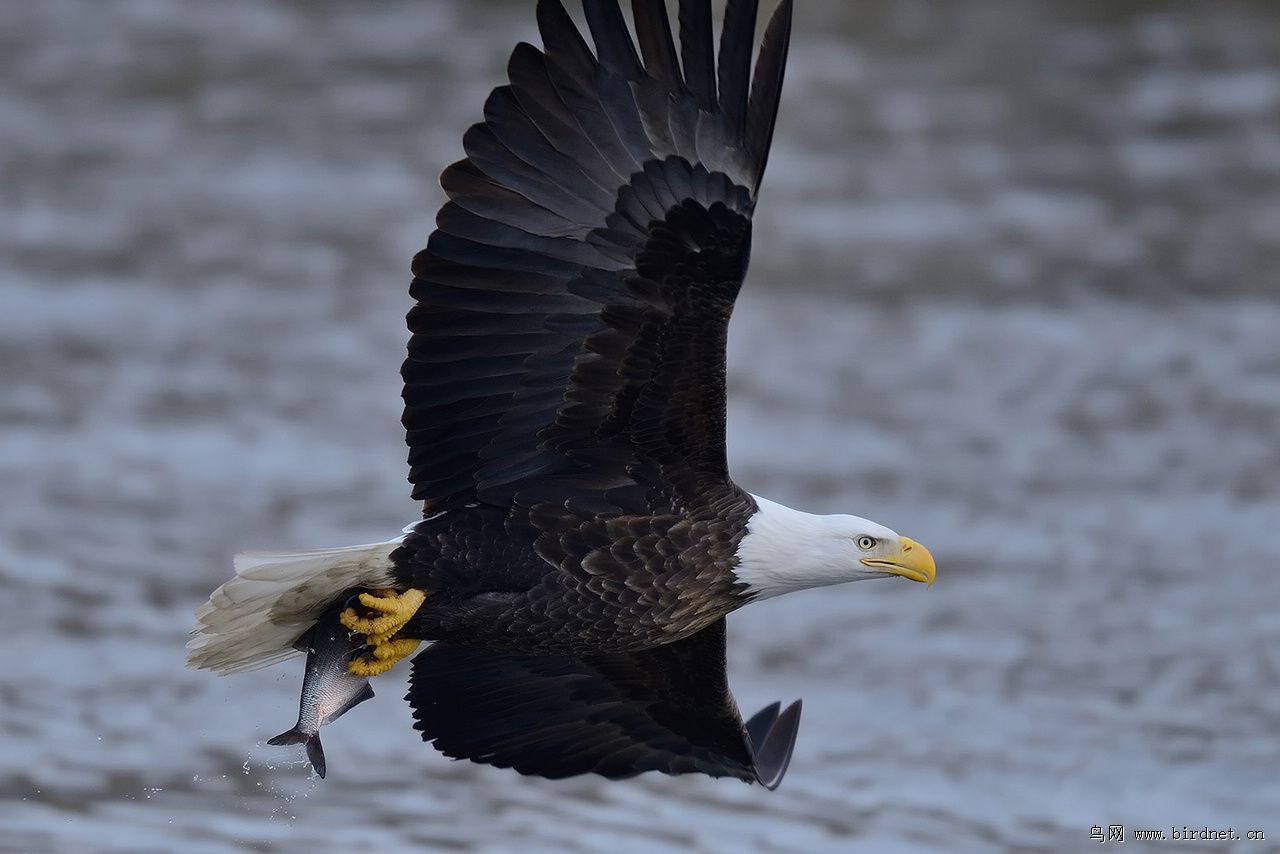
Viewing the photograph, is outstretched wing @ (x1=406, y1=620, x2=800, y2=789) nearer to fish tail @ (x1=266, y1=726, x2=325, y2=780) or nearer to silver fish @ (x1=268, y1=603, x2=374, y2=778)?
silver fish @ (x1=268, y1=603, x2=374, y2=778)

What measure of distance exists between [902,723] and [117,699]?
9.15 ft

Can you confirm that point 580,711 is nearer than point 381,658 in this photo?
No

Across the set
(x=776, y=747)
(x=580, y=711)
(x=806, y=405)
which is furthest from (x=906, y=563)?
(x=806, y=405)

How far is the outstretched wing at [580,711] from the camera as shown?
6.07 meters

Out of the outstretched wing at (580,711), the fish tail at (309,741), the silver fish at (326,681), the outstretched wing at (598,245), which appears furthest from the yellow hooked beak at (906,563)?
the fish tail at (309,741)

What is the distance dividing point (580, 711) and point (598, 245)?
1.49 m

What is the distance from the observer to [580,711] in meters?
6.12

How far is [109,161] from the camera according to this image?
11633 millimetres

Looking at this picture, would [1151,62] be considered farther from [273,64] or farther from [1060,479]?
[273,64]

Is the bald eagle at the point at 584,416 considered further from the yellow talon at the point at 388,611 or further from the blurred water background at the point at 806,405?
the blurred water background at the point at 806,405

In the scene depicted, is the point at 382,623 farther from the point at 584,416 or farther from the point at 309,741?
the point at 584,416

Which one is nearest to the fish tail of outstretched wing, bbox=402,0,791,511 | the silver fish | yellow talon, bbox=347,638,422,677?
the silver fish

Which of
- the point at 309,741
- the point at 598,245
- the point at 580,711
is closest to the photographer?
the point at 598,245

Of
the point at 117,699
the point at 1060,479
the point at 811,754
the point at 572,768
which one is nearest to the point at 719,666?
the point at 572,768
